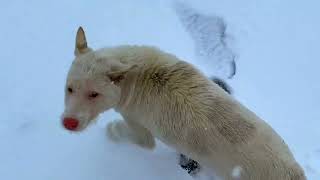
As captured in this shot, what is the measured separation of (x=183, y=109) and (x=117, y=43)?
77.7 inches

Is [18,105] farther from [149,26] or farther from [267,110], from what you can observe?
[267,110]

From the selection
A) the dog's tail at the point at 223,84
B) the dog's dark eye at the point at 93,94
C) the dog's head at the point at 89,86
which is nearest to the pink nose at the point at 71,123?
the dog's head at the point at 89,86

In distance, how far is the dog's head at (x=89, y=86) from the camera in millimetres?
4363

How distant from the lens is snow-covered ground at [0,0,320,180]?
526 cm

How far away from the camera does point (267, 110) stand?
6.14 m

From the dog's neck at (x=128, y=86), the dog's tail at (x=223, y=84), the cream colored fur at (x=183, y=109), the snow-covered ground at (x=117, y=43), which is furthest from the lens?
the dog's tail at (x=223, y=84)

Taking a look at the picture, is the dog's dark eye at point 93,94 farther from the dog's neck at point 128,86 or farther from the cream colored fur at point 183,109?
the dog's neck at point 128,86

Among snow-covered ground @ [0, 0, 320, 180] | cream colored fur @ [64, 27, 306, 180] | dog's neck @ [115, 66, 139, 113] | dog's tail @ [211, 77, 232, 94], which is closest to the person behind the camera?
cream colored fur @ [64, 27, 306, 180]

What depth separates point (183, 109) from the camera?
179 inches

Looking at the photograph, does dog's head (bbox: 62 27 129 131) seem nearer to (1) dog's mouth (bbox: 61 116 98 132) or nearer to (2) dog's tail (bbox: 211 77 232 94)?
(1) dog's mouth (bbox: 61 116 98 132)

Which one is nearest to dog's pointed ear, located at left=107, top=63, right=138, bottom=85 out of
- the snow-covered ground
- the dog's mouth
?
Answer: the dog's mouth

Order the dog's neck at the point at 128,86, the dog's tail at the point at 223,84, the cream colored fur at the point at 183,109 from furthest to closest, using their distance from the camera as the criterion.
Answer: the dog's tail at the point at 223,84, the dog's neck at the point at 128,86, the cream colored fur at the point at 183,109

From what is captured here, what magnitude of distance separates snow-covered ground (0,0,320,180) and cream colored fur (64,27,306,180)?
0.76 metres

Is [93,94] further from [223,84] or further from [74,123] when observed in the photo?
[223,84]
